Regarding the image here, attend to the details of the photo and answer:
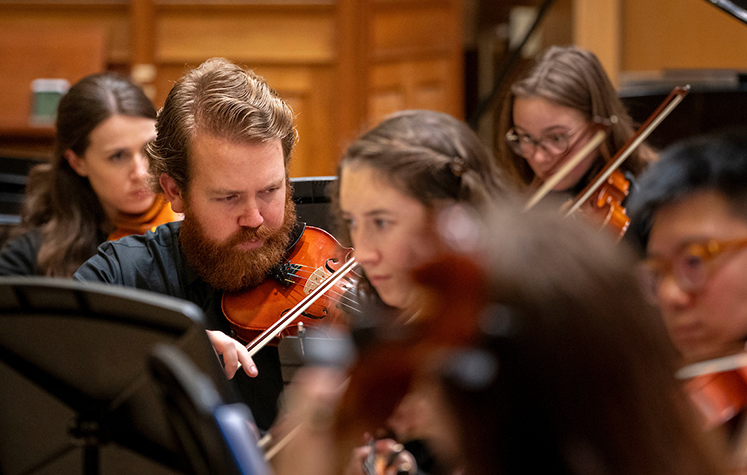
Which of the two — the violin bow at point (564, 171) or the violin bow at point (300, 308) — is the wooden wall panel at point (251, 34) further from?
the violin bow at point (300, 308)

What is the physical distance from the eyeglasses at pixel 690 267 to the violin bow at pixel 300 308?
1.95 feet

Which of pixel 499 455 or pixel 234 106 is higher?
pixel 234 106

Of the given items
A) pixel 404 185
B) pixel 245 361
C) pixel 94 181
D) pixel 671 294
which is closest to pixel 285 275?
pixel 245 361

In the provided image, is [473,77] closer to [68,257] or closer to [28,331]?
[68,257]

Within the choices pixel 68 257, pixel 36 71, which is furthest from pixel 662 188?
pixel 36 71

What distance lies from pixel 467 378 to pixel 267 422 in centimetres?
88

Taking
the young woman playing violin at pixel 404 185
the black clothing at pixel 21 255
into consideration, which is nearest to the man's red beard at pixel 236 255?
the young woman playing violin at pixel 404 185

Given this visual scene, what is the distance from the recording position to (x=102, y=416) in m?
0.94

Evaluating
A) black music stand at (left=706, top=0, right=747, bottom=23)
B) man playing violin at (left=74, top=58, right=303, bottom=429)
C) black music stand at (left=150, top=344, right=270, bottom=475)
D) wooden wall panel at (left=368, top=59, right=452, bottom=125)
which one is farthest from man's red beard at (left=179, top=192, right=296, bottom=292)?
wooden wall panel at (left=368, top=59, right=452, bottom=125)

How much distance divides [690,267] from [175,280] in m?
1.02

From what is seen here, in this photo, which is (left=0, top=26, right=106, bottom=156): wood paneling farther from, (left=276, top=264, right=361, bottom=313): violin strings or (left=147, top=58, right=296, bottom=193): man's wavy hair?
(left=276, top=264, right=361, bottom=313): violin strings

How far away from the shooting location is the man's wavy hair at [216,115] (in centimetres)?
153

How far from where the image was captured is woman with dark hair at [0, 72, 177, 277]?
2086 mm

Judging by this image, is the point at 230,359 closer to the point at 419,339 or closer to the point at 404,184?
the point at 404,184
